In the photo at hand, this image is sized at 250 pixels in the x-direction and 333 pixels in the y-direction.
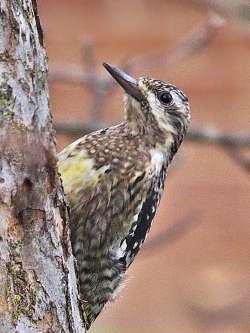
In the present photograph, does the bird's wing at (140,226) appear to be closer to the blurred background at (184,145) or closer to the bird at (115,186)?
the bird at (115,186)

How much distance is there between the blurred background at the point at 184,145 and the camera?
739cm

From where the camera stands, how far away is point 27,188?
2.84 meters

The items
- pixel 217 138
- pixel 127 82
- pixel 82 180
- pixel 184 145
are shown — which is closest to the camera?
pixel 82 180

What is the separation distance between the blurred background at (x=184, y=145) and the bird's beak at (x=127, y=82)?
3043mm

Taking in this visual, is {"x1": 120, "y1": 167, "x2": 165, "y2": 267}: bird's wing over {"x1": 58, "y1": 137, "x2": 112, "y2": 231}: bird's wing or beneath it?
beneath

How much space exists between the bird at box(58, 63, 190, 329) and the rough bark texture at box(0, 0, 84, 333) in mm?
743

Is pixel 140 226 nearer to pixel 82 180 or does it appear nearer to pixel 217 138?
pixel 82 180

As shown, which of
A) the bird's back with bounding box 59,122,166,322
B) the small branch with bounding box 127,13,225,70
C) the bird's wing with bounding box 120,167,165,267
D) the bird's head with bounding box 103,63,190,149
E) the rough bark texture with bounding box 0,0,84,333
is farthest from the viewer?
the small branch with bounding box 127,13,225,70

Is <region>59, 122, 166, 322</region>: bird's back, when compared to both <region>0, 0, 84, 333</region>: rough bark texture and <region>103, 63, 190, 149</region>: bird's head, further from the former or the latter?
<region>0, 0, 84, 333</region>: rough bark texture

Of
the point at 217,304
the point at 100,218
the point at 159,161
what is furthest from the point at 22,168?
the point at 217,304

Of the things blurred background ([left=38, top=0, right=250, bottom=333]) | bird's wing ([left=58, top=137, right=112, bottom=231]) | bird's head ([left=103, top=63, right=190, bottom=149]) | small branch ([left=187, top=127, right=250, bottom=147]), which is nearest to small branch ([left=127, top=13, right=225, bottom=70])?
small branch ([left=187, top=127, right=250, bottom=147])

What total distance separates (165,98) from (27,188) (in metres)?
1.45

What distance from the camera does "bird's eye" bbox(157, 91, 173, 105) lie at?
420 centimetres

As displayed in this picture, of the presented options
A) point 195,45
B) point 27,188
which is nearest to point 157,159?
point 27,188
